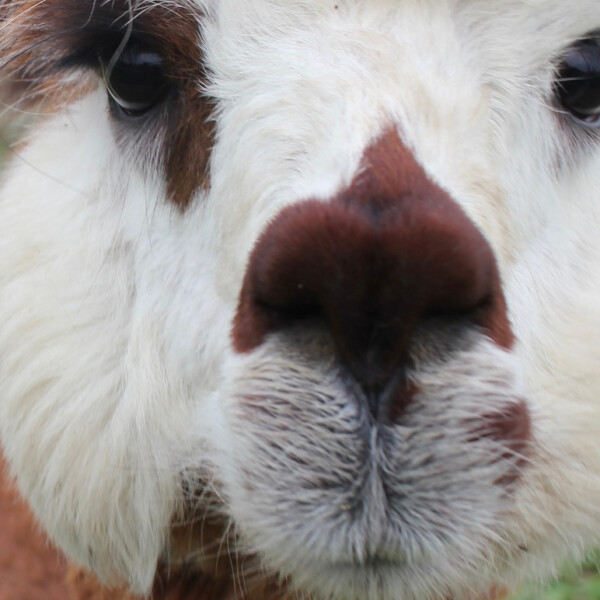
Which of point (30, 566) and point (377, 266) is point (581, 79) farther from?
point (30, 566)

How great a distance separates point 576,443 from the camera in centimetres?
206

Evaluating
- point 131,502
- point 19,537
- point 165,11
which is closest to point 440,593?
point 131,502

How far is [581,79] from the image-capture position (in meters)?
2.21

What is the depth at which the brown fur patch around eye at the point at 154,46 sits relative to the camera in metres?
2.17

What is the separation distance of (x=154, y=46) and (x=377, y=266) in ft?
3.44

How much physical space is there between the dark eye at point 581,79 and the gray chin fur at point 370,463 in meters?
0.85

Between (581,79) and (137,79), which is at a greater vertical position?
(581,79)

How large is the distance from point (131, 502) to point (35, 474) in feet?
1.01

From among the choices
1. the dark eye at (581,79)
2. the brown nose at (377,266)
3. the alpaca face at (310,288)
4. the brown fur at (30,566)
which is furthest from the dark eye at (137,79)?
the brown fur at (30,566)

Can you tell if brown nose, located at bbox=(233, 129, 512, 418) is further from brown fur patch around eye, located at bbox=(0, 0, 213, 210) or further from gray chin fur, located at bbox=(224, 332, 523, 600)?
brown fur patch around eye, located at bbox=(0, 0, 213, 210)

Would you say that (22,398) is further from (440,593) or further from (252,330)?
(440,593)

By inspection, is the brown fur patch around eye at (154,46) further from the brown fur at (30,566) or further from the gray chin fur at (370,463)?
the brown fur at (30,566)

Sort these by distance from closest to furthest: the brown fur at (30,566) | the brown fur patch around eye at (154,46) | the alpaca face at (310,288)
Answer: the alpaca face at (310,288) → the brown fur patch around eye at (154,46) → the brown fur at (30,566)

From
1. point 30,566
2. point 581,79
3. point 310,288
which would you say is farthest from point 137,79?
point 30,566
